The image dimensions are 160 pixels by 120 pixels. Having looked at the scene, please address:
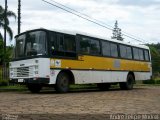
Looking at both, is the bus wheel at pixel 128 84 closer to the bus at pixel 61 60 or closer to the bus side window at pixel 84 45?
the bus at pixel 61 60

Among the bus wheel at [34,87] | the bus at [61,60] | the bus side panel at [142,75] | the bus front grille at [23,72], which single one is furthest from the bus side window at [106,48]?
the bus front grille at [23,72]

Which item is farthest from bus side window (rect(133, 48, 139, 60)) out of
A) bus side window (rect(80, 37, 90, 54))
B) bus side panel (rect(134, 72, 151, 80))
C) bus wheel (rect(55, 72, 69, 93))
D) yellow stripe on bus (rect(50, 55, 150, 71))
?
bus wheel (rect(55, 72, 69, 93))

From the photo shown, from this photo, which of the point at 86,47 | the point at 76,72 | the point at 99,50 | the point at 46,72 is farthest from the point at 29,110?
the point at 99,50

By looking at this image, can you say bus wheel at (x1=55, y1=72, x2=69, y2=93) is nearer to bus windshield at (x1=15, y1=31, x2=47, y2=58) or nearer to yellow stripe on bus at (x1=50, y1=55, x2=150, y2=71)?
yellow stripe on bus at (x1=50, y1=55, x2=150, y2=71)

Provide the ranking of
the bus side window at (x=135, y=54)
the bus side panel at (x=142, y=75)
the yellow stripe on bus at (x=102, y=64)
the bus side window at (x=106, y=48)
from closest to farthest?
the yellow stripe on bus at (x=102, y=64)
the bus side window at (x=106, y=48)
the bus side window at (x=135, y=54)
the bus side panel at (x=142, y=75)

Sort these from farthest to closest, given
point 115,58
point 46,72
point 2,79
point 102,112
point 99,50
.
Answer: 1. point 2,79
2. point 115,58
3. point 99,50
4. point 46,72
5. point 102,112

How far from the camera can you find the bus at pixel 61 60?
59.9ft

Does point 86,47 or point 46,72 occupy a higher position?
point 86,47

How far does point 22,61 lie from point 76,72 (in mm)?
2854

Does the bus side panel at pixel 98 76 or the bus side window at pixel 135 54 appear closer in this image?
A: the bus side panel at pixel 98 76

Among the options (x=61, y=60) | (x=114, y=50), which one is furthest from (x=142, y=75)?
(x=61, y=60)

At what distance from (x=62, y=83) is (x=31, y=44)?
2374 millimetres

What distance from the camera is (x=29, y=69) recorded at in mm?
18641

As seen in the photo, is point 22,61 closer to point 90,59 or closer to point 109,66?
point 90,59
